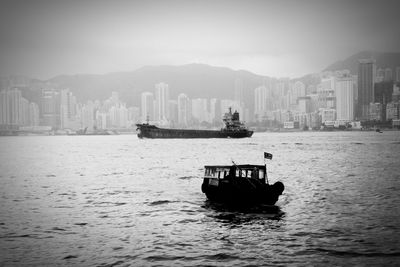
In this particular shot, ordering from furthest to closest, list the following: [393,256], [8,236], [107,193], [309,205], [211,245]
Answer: [107,193]
[309,205]
[8,236]
[211,245]
[393,256]

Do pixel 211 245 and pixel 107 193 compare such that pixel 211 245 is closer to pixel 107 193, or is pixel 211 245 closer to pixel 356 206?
pixel 356 206

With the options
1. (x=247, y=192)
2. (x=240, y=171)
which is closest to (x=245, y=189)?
(x=247, y=192)

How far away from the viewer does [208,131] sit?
15875 cm

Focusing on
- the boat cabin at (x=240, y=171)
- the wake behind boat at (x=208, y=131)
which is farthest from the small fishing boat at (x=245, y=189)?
the wake behind boat at (x=208, y=131)

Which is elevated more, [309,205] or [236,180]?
[236,180]

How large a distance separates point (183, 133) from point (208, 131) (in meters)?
11.1

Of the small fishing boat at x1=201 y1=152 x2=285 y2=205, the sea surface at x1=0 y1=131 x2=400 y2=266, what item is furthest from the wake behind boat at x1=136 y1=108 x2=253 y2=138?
the small fishing boat at x1=201 y1=152 x2=285 y2=205

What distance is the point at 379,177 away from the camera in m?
41.1

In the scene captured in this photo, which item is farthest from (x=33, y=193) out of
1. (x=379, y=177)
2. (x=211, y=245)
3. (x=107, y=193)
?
(x=379, y=177)

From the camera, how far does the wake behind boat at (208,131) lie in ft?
478

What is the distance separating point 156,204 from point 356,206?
45.5 feet

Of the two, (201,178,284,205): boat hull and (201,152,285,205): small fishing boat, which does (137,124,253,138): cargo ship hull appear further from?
(201,178,284,205): boat hull

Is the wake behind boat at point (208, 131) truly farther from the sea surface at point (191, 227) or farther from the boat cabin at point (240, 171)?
the boat cabin at point (240, 171)

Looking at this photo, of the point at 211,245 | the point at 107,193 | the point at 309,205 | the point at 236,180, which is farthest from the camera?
the point at 107,193
